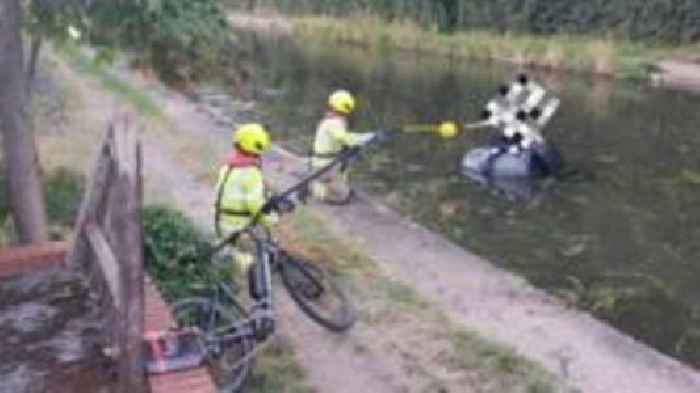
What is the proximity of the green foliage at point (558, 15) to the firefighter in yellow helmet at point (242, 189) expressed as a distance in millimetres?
28920

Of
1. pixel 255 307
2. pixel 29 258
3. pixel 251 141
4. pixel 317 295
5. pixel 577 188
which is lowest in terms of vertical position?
pixel 577 188

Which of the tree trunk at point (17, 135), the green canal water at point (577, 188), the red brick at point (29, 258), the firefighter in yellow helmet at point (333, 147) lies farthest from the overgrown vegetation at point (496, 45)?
the red brick at point (29, 258)

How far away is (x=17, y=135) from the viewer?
998cm

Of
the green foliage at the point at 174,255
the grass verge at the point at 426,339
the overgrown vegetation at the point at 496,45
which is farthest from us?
the overgrown vegetation at the point at 496,45

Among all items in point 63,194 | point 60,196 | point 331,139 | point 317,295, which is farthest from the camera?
point 331,139

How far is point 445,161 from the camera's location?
77.0ft

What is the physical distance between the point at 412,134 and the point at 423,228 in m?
9.73

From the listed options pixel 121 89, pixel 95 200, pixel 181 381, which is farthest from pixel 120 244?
pixel 121 89

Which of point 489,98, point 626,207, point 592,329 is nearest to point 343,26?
point 489,98

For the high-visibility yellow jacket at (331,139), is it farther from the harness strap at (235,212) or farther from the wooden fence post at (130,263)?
the wooden fence post at (130,263)

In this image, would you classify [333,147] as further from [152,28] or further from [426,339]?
[152,28]

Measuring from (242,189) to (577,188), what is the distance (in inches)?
431

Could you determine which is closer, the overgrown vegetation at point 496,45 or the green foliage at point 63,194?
the green foliage at point 63,194

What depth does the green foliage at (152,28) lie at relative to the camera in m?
9.48
